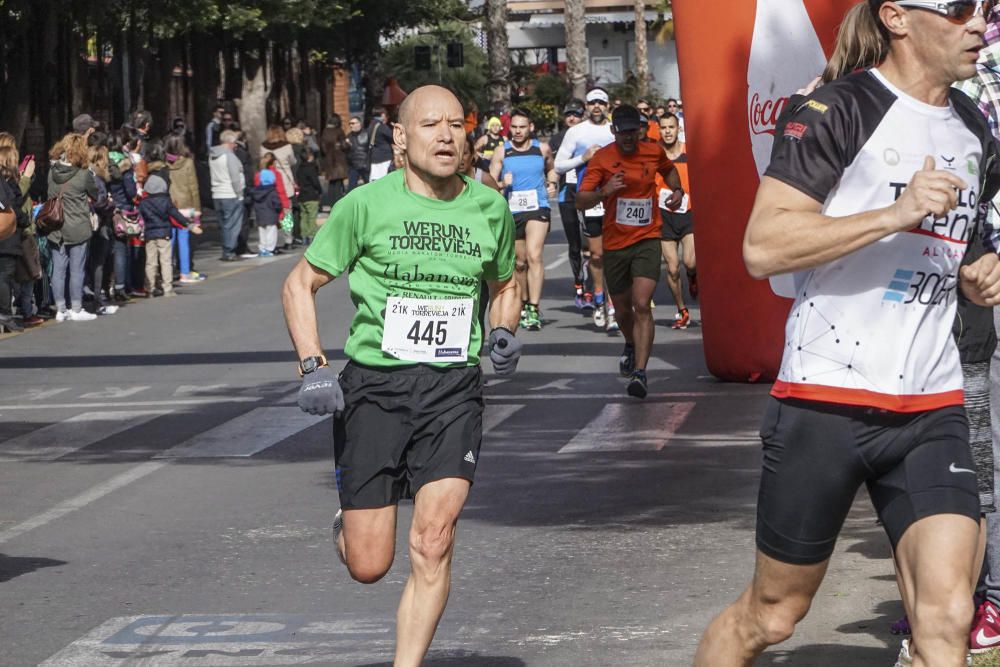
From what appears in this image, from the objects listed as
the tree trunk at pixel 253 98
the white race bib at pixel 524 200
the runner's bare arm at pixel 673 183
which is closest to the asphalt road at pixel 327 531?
the runner's bare arm at pixel 673 183

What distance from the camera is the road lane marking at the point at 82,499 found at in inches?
342

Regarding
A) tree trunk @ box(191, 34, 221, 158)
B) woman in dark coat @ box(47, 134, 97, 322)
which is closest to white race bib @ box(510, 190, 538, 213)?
woman in dark coat @ box(47, 134, 97, 322)

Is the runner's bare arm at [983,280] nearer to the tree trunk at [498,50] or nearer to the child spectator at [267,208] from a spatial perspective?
the child spectator at [267,208]

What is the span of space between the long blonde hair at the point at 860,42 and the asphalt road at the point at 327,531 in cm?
224

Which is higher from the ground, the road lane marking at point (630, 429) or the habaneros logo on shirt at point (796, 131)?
the habaneros logo on shirt at point (796, 131)

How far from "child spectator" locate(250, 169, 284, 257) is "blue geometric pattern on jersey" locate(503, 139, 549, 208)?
9.88 m

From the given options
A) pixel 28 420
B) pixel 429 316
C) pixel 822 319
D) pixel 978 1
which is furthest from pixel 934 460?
pixel 28 420

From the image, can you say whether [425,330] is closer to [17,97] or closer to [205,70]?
[17,97]

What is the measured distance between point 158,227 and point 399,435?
52.3 ft

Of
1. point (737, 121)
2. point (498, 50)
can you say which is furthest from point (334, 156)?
point (737, 121)

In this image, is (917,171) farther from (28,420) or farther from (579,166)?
(579,166)

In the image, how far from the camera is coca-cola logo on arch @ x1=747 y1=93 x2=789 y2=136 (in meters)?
11.7

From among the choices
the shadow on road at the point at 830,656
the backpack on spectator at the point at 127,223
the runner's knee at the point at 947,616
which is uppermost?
the runner's knee at the point at 947,616

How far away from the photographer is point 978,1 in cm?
412
